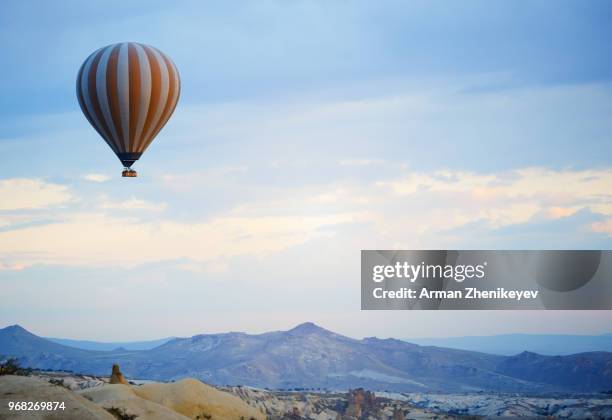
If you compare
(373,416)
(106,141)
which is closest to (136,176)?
(106,141)

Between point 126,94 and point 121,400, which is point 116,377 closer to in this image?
point 121,400

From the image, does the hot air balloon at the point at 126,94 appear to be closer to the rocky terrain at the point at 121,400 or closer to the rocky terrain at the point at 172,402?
the rocky terrain at the point at 121,400

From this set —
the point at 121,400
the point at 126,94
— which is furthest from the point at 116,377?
the point at 126,94

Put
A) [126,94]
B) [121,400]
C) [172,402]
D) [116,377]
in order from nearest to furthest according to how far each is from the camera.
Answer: [121,400], [126,94], [172,402], [116,377]

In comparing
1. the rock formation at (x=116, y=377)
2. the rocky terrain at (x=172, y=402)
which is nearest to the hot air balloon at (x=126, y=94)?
the rock formation at (x=116, y=377)

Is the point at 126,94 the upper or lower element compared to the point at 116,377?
upper

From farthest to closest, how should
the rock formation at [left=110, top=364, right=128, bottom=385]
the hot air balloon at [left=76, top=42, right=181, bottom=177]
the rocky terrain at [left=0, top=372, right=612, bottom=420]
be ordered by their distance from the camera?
the rock formation at [left=110, top=364, right=128, bottom=385], the hot air balloon at [left=76, top=42, right=181, bottom=177], the rocky terrain at [left=0, top=372, right=612, bottom=420]

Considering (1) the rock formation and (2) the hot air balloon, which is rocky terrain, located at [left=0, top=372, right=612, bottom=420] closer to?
(1) the rock formation

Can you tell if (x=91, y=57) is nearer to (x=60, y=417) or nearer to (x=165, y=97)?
(x=165, y=97)

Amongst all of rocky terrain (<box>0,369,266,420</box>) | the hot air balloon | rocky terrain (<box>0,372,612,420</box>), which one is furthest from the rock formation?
the hot air balloon
